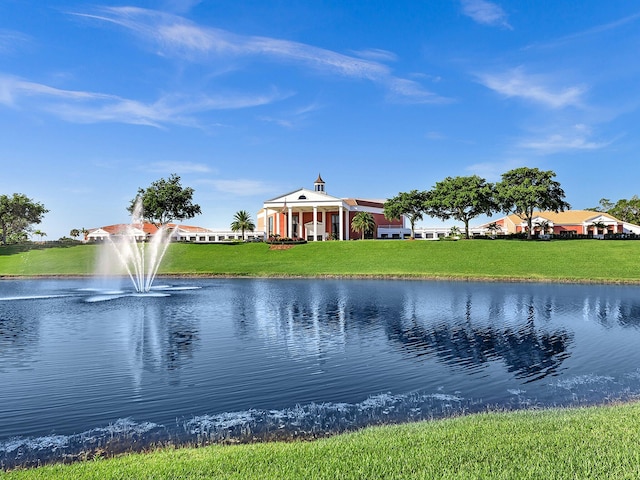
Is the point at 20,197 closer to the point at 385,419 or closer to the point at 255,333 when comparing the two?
the point at 255,333

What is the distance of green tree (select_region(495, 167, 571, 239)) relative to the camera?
90.6 m

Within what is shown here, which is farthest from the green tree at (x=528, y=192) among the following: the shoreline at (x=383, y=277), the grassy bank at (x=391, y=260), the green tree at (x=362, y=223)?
the shoreline at (x=383, y=277)

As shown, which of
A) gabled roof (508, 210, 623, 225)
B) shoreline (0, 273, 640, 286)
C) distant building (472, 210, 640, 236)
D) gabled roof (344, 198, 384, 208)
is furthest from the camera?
gabled roof (508, 210, 623, 225)

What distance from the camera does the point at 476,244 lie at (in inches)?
3182

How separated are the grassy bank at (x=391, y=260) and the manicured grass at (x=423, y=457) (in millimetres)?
49124

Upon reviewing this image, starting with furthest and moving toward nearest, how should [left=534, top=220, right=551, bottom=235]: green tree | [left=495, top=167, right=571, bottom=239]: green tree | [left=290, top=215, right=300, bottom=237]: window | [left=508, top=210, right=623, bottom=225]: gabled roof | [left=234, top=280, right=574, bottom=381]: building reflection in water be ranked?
[left=508, top=210, right=623, bottom=225]: gabled roof, [left=290, top=215, right=300, bottom=237]: window, [left=534, top=220, right=551, bottom=235]: green tree, [left=495, top=167, right=571, bottom=239]: green tree, [left=234, top=280, right=574, bottom=381]: building reflection in water

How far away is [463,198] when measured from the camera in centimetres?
9250

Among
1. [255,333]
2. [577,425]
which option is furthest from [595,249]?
[577,425]

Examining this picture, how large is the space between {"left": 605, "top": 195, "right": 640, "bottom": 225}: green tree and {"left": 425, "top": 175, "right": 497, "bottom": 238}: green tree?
60775 mm

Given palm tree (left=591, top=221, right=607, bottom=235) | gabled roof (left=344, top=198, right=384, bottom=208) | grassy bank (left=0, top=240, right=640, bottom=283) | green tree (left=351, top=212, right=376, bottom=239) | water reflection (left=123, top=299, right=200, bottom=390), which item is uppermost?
gabled roof (left=344, top=198, right=384, bottom=208)

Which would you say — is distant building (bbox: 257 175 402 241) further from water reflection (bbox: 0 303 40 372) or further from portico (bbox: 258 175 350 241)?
water reflection (bbox: 0 303 40 372)

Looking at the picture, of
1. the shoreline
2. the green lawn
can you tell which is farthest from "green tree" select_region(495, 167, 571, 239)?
the green lawn

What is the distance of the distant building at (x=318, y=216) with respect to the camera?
10231 centimetres

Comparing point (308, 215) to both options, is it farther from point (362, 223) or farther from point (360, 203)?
point (362, 223)
